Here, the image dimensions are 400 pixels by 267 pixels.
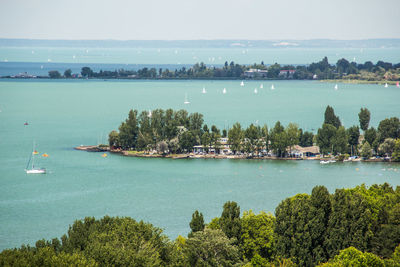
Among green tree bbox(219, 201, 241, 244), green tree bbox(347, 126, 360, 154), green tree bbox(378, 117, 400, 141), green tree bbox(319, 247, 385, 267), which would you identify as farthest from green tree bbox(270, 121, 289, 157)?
green tree bbox(319, 247, 385, 267)

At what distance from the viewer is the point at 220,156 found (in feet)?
118

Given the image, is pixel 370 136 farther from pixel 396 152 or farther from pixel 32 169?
pixel 32 169

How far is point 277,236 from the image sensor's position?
1700cm

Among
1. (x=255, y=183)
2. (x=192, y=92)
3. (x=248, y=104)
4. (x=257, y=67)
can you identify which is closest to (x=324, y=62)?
(x=257, y=67)

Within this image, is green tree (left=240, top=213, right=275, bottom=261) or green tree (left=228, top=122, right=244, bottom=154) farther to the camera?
green tree (left=228, top=122, right=244, bottom=154)

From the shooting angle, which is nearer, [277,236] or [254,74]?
[277,236]

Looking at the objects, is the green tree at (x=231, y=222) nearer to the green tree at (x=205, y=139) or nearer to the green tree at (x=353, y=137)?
the green tree at (x=205, y=139)

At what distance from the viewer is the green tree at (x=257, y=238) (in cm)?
1698

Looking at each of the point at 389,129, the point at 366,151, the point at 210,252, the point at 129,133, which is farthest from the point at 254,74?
the point at 210,252

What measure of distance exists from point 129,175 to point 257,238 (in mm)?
15037

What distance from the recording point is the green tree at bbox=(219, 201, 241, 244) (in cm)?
1700

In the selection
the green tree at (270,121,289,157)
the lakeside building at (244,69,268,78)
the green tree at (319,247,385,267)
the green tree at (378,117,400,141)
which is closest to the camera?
the green tree at (319,247,385,267)

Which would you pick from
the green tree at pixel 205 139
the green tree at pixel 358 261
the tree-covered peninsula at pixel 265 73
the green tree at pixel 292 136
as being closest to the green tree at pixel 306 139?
the green tree at pixel 292 136

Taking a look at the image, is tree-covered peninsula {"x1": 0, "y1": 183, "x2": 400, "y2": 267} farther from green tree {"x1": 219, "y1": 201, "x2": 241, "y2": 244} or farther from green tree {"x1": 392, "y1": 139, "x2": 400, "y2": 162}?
green tree {"x1": 392, "y1": 139, "x2": 400, "y2": 162}
